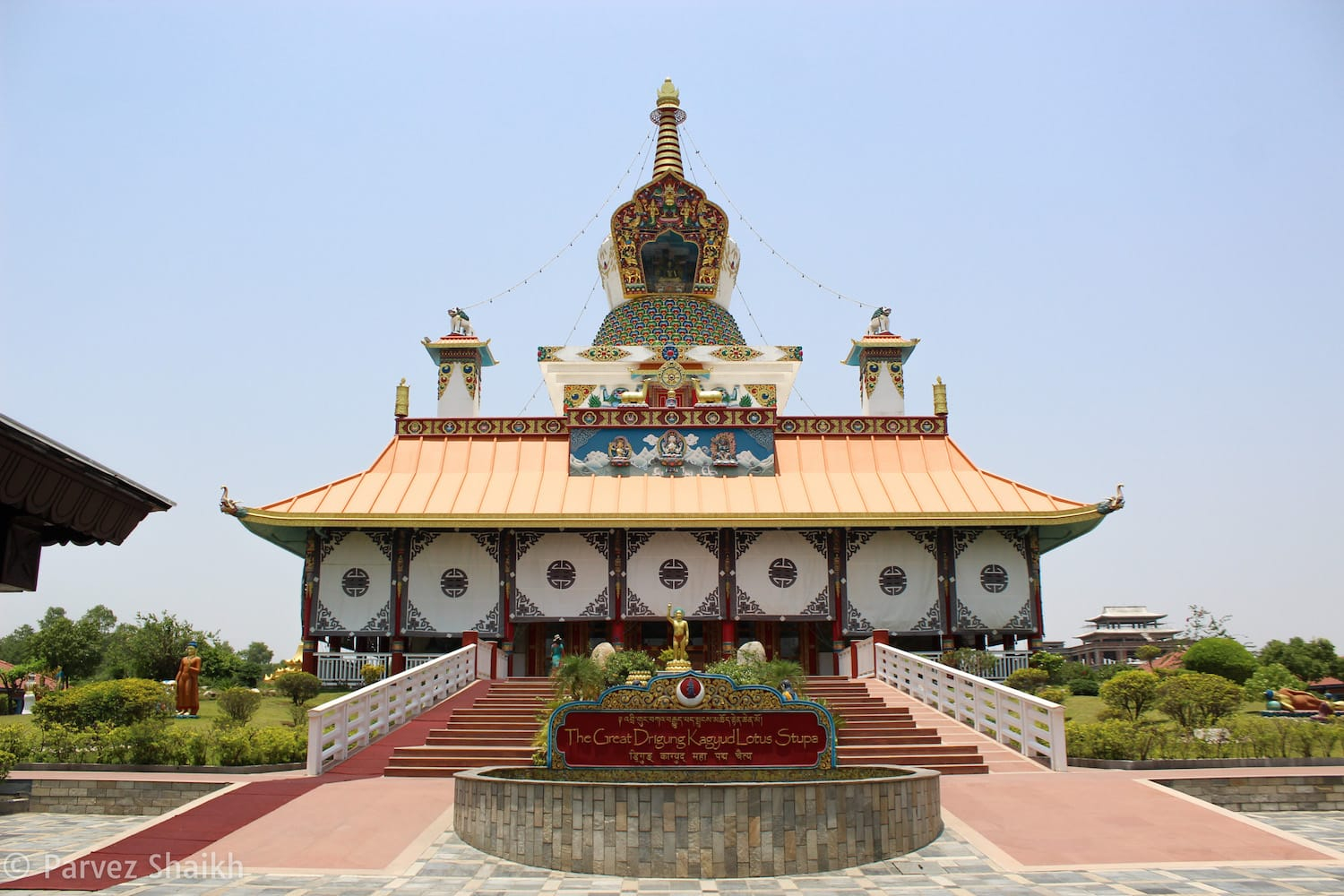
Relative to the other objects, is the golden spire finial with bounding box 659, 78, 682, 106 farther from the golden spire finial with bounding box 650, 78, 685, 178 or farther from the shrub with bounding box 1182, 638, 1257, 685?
the shrub with bounding box 1182, 638, 1257, 685

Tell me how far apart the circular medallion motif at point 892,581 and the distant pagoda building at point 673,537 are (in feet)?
0.09

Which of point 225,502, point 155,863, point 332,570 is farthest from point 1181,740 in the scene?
point 225,502

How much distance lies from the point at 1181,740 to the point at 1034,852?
7000 millimetres

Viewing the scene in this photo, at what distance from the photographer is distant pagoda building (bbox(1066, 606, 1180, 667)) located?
62.0m

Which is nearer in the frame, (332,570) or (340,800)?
(340,800)

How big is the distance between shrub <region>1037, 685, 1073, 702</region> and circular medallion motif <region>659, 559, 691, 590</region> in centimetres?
767

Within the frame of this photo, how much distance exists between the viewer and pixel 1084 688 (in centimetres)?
2233

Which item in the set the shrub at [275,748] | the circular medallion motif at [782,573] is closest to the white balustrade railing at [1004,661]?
the circular medallion motif at [782,573]

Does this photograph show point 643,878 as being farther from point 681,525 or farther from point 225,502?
point 225,502

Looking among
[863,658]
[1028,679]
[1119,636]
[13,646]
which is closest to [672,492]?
[863,658]

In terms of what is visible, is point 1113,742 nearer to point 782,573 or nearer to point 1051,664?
point 1051,664

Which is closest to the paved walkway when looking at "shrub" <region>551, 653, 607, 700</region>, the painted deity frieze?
"shrub" <region>551, 653, 607, 700</region>

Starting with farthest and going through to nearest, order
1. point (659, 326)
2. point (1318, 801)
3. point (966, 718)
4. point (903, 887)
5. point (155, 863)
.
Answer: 1. point (659, 326)
2. point (966, 718)
3. point (1318, 801)
4. point (155, 863)
5. point (903, 887)

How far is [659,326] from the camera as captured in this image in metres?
30.7
